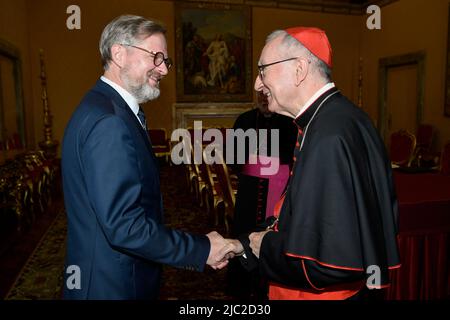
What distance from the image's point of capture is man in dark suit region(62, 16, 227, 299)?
4.17ft

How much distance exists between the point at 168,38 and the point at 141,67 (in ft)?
31.0

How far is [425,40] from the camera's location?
351 inches

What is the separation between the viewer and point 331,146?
1.18 meters

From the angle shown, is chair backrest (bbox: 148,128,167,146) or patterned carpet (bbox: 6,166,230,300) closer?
patterned carpet (bbox: 6,166,230,300)

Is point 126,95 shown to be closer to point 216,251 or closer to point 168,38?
point 216,251

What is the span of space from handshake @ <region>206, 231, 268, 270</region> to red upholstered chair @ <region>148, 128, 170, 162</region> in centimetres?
861

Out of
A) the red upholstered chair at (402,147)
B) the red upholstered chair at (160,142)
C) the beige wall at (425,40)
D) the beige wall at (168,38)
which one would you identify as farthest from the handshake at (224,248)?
the red upholstered chair at (160,142)

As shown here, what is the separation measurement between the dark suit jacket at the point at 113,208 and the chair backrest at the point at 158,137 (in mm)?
8813

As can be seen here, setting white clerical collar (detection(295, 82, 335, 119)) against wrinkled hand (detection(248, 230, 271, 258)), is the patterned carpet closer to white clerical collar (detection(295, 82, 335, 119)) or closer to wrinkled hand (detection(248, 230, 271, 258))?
wrinkled hand (detection(248, 230, 271, 258))

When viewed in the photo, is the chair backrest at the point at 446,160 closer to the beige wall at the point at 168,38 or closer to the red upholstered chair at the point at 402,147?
the red upholstered chair at the point at 402,147

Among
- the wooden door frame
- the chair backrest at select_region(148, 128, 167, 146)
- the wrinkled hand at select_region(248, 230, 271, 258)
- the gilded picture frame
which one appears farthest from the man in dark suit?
the gilded picture frame

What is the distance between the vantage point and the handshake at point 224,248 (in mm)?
1510

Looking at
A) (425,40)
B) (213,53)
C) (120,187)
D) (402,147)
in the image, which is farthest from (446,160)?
(213,53)

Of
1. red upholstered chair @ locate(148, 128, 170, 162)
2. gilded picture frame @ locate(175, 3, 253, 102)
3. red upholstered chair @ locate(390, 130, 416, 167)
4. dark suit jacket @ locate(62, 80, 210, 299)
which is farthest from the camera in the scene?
gilded picture frame @ locate(175, 3, 253, 102)
